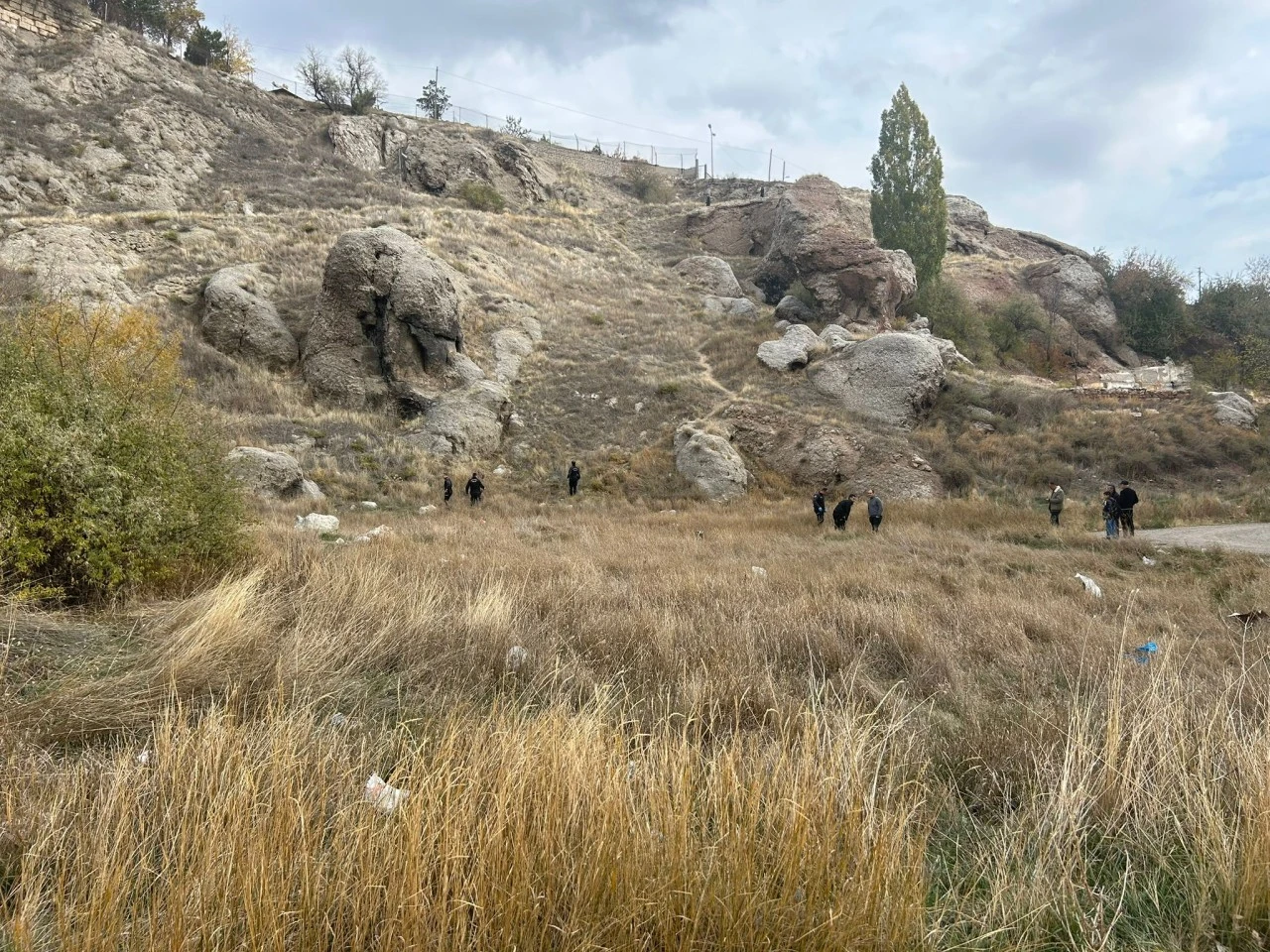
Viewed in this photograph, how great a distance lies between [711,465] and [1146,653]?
1546cm

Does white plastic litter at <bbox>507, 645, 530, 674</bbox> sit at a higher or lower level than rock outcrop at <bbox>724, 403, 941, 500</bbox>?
lower

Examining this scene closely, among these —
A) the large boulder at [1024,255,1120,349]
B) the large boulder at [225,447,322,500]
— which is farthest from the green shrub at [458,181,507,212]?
the large boulder at [1024,255,1120,349]

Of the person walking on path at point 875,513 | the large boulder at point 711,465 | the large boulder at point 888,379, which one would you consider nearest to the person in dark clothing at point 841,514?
the person walking on path at point 875,513

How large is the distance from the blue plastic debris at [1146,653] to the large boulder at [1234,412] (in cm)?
2498

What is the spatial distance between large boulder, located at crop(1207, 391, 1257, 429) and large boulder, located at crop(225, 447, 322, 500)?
32542mm

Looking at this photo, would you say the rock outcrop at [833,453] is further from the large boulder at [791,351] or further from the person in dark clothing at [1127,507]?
the person in dark clothing at [1127,507]

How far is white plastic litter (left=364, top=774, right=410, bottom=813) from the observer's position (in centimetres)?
180

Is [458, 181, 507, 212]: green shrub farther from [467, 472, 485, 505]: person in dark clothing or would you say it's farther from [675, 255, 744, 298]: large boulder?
[467, 472, 485, 505]: person in dark clothing

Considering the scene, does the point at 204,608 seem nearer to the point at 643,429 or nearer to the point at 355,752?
the point at 355,752

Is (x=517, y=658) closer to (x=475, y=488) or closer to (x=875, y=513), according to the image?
(x=875, y=513)

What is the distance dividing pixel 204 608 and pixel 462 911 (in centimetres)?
359

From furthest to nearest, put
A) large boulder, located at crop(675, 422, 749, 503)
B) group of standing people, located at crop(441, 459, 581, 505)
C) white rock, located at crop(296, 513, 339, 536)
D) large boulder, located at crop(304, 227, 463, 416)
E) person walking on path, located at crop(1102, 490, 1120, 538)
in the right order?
large boulder, located at crop(304, 227, 463, 416) < large boulder, located at crop(675, 422, 749, 503) < group of standing people, located at crop(441, 459, 581, 505) < person walking on path, located at crop(1102, 490, 1120, 538) < white rock, located at crop(296, 513, 339, 536)

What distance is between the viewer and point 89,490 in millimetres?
4191

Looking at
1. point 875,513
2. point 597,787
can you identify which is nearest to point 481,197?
point 875,513
